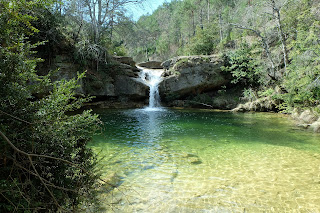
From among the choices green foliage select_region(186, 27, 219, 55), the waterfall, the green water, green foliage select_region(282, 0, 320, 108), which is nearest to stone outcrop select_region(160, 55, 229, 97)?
the waterfall

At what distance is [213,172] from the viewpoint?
4320 mm

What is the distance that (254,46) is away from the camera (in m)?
17.2

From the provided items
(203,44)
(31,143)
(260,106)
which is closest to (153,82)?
(203,44)

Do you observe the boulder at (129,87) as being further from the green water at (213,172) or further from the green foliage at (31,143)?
the green foliage at (31,143)

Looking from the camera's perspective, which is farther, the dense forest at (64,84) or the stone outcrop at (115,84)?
the stone outcrop at (115,84)

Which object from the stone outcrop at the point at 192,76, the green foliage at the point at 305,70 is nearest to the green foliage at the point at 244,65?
the stone outcrop at the point at 192,76

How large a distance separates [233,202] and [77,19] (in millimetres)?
17440

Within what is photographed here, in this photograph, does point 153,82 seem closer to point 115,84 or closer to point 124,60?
point 124,60

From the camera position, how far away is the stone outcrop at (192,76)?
1919 cm

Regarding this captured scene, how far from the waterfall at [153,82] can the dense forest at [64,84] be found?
4.06 metres

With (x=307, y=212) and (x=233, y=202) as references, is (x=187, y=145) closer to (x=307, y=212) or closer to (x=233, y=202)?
(x=233, y=202)

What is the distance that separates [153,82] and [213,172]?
54.6ft

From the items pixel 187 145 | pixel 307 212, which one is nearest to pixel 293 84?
pixel 187 145

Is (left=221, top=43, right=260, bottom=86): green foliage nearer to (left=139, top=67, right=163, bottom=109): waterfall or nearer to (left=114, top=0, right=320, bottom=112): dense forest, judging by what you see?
(left=114, top=0, right=320, bottom=112): dense forest
